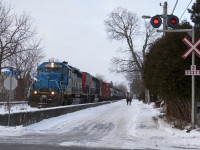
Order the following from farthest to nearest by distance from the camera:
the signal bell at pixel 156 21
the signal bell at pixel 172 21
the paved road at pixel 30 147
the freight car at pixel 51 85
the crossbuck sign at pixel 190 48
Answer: the freight car at pixel 51 85
the signal bell at pixel 156 21
the signal bell at pixel 172 21
the crossbuck sign at pixel 190 48
the paved road at pixel 30 147

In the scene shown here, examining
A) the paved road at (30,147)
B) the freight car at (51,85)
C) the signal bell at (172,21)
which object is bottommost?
the paved road at (30,147)

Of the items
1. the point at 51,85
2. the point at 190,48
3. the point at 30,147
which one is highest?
the point at 190,48

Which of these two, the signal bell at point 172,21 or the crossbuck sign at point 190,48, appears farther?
the signal bell at point 172,21

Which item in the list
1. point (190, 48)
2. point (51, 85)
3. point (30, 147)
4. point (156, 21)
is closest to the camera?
point (30, 147)

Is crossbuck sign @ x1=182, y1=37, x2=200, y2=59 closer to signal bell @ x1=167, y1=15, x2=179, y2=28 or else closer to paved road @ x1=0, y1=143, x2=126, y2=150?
signal bell @ x1=167, y1=15, x2=179, y2=28

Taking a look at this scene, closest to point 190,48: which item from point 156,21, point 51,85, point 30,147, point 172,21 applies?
point 172,21

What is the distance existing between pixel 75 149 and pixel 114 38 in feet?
190

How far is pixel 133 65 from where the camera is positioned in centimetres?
6819

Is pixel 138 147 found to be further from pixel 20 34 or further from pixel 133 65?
pixel 133 65

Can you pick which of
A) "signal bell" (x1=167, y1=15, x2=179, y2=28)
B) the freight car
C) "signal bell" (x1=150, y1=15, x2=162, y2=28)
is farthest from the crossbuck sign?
the freight car

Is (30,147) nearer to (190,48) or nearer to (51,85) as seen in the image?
(190,48)

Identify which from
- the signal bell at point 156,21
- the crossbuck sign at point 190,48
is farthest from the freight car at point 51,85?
the crossbuck sign at point 190,48

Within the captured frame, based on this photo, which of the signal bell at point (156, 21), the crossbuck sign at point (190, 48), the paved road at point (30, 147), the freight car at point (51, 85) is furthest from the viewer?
the freight car at point (51, 85)

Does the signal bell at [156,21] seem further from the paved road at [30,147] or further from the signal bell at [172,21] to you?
the paved road at [30,147]
